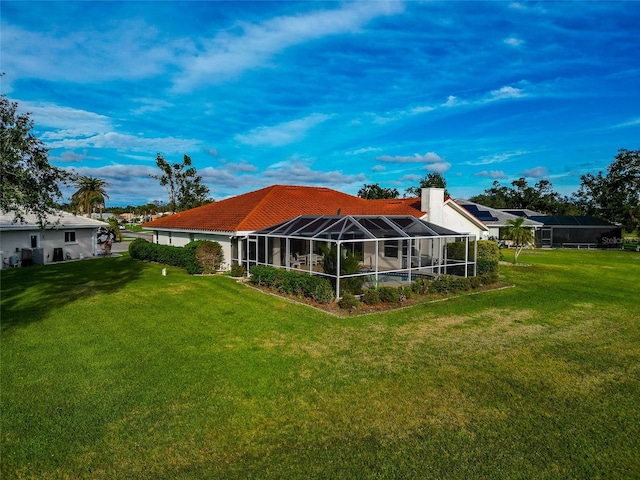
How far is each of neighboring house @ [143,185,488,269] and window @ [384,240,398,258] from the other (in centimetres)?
184

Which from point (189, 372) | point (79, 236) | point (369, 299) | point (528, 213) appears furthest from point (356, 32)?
point (528, 213)

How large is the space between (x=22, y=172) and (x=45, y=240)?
1779cm

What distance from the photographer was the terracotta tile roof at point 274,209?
21.2 meters

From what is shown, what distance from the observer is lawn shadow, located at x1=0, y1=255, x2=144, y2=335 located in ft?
40.1

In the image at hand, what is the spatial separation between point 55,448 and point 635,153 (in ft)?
204

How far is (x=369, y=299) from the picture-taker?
533 inches

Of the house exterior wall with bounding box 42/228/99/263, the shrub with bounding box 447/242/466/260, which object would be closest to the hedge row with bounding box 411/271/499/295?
the shrub with bounding box 447/242/466/260

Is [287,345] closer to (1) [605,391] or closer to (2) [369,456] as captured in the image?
(2) [369,456]

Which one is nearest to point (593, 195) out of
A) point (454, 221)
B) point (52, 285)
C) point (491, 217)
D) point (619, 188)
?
point (619, 188)

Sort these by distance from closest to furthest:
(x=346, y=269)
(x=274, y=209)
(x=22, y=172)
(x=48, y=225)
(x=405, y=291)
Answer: (x=22, y=172) < (x=405, y=291) < (x=346, y=269) < (x=274, y=209) < (x=48, y=225)

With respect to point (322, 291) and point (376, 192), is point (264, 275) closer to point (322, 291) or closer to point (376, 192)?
point (322, 291)

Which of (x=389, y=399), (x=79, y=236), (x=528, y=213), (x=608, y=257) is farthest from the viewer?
(x=528, y=213)

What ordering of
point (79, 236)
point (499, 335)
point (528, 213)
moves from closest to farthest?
1. point (499, 335)
2. point (79, 236)
3. point (528, 213)

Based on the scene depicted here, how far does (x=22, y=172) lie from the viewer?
9945mm
